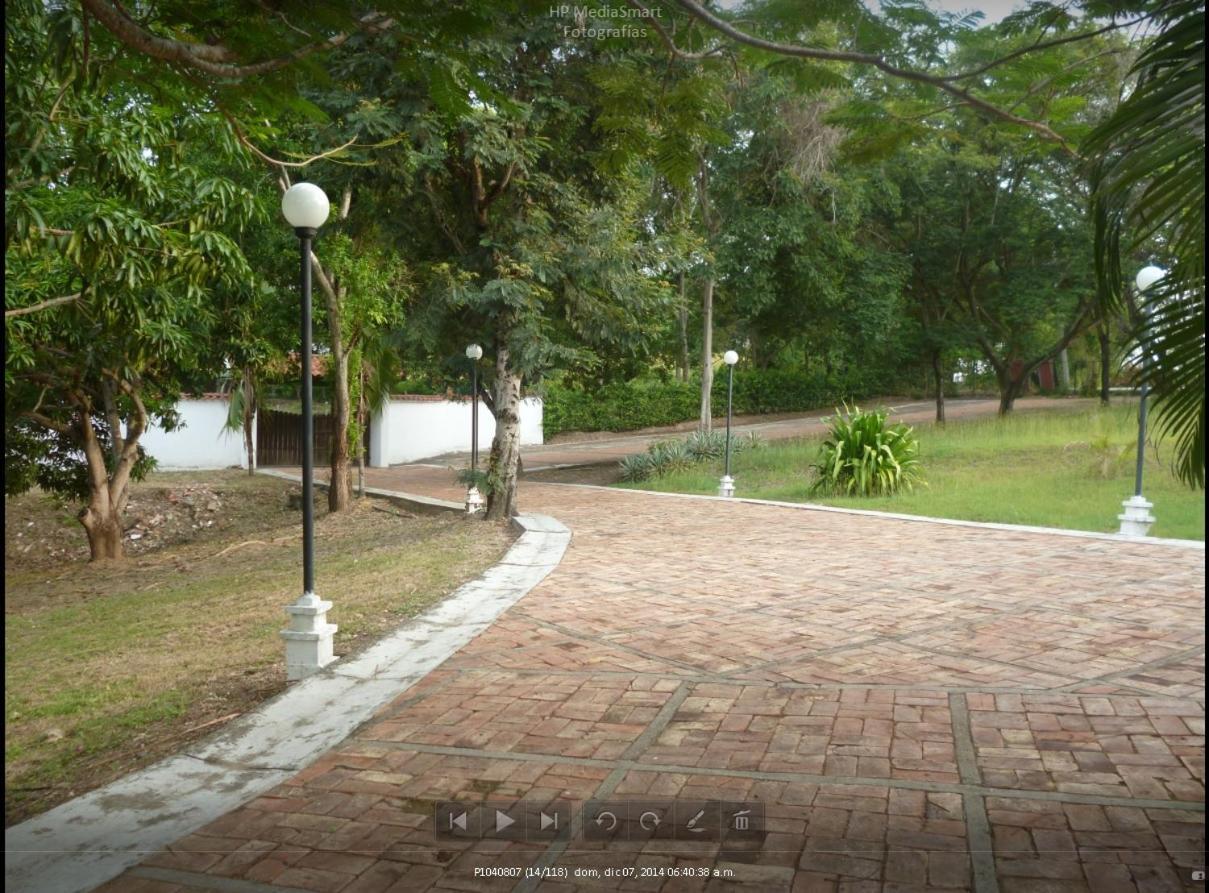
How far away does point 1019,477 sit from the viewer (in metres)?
15.6

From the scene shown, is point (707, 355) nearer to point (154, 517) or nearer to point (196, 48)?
point (154, 517)

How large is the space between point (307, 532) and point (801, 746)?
124 inches

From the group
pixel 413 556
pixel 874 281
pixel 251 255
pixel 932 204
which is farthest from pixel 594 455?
pixel 413 556

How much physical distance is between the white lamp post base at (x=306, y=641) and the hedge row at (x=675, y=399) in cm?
2344

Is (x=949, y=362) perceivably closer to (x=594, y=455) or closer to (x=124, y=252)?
(x=594, y=455)

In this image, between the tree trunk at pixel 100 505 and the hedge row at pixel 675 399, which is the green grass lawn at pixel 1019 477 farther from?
the hedge row at pixel 675 399

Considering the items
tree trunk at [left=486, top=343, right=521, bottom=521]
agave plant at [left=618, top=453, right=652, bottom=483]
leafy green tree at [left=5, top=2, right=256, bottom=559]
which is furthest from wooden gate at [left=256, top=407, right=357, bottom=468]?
tree trunk at [left=486, top=343, right=521, bottom=521]

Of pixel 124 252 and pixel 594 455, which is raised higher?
pixel 124 252

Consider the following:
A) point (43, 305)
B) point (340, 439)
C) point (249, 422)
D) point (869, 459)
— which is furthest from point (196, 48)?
point (249, 422)

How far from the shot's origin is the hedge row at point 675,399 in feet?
105

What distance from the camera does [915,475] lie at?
15430mm

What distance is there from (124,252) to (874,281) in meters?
19.1

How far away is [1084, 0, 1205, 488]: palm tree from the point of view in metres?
2.24

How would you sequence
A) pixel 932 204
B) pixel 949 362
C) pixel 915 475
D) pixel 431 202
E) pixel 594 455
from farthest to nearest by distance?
pixel 949 362 → pixel 594 455 → pixel 932 204 → pixel 915 475 → pixel 431 202
